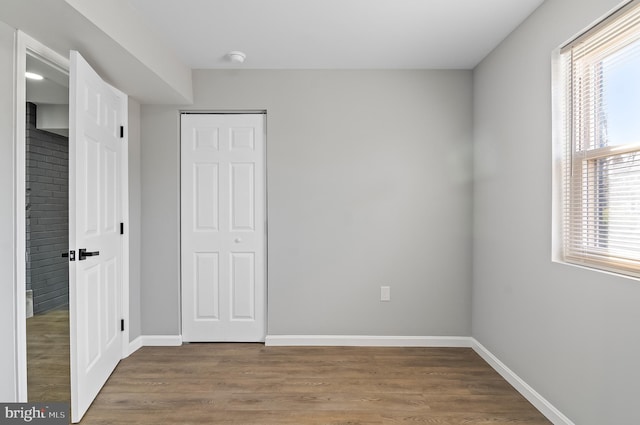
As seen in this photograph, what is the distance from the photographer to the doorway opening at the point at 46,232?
7.57 ft

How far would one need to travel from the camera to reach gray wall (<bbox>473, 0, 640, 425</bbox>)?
1717 mm

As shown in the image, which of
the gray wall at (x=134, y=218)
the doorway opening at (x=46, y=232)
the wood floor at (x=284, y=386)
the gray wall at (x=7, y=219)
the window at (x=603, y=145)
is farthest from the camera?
the gray wall at (x=134, y=218)

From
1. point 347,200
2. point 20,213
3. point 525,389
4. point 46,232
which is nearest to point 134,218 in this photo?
point 46,232

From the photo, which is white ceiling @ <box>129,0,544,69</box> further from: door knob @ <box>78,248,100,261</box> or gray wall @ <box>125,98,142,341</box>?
door knob @ <box>78,248,100,261</box>

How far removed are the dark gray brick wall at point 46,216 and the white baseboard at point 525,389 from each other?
3291 mm

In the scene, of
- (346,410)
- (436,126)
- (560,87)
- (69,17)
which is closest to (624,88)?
(560,87)

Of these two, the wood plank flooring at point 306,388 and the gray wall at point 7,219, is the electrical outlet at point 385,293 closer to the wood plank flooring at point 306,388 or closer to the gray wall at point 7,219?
the wood plank flooring at point 306,388

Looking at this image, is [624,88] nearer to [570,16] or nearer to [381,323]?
[570,16]

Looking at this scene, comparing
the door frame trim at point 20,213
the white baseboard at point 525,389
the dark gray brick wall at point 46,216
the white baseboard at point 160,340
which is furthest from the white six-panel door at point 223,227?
the white baseboard at point 525,389

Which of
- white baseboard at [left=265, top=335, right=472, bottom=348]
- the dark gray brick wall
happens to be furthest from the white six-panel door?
the dark gray brick wall

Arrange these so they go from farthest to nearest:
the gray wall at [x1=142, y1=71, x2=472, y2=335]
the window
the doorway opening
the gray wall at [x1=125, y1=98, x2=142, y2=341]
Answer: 1. the gray wall at [x1=142, y1=71, x2=472, y2=335]
2. the gray wall at [x1=125, y1=98, x2=142, y2=341]
3. the doorway opening
4. the window

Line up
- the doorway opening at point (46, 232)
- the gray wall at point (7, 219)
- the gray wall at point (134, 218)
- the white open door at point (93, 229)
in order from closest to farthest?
the gray wall at point (7, 219)
the white open door at point (93, 229)
the doorway opening at point (46, 232)
the gray wall at point (134, 218)

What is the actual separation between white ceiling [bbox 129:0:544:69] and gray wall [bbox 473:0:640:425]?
0.26 meters

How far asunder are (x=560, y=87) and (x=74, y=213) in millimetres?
2947
